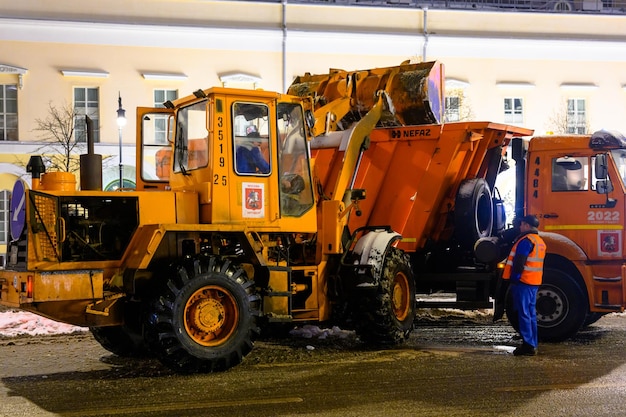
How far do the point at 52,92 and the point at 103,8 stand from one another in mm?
3224

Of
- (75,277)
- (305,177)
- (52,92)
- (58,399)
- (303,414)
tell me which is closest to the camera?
(303,414)

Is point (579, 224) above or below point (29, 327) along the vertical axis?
above

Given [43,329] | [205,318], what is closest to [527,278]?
[205,318]

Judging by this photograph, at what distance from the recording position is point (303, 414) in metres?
7.10

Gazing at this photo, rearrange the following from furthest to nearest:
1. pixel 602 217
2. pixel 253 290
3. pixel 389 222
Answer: pixel 389 222 < pixel 602 217 < pixel 253 290

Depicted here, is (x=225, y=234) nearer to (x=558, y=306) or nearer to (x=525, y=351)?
(x=525, y=351)

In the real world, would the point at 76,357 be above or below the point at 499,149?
below

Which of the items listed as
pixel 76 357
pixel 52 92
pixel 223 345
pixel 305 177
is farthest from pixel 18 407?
pixel 52 92

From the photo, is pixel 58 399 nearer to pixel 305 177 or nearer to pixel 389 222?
pixel 305 177

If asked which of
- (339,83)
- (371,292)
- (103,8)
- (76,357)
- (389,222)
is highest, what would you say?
(103,8)

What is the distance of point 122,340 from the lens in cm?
1007

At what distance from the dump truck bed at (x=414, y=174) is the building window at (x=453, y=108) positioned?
54.8 ft

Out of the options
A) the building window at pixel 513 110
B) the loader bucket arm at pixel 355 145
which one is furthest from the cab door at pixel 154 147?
the building window at pixel 513 110

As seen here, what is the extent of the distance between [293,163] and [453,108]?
1963 cm
